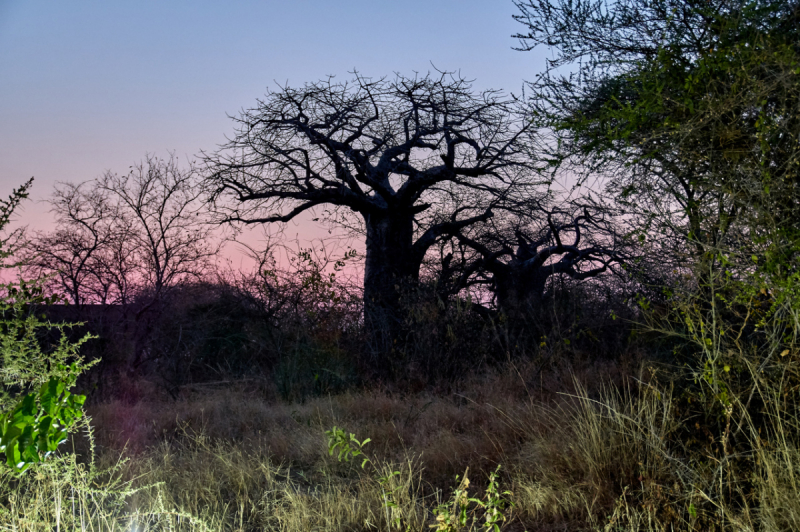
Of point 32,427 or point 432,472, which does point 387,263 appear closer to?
point 432,472

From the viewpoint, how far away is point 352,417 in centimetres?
709

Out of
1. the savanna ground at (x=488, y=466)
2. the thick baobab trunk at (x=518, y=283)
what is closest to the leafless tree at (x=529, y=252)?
the thick baobab trunk at (x=518, y=283)

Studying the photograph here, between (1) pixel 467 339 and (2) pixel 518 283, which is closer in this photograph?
(1) pixel 467 339

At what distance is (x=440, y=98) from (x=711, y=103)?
7.73 metres

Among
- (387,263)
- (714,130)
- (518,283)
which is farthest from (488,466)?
(518,283)

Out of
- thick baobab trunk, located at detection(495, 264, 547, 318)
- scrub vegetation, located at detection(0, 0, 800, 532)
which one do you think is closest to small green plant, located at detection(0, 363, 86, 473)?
scrub vegetation, located at detection(0, 0, 800, 532)

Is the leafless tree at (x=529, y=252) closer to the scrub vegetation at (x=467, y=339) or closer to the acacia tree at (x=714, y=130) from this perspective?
the scrub vegetation at (x=467, y=339)

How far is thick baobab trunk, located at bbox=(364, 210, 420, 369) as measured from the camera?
11.2 metres

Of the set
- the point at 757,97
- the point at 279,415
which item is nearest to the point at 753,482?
A: the point at 757,97

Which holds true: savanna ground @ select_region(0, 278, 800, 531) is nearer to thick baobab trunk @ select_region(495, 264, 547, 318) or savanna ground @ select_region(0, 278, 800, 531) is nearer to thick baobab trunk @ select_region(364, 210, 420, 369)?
thick baobab trunk @ select_region(364, 210, 420, 369)

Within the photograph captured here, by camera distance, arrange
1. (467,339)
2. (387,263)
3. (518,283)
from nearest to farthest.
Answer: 1. (467,339)
2. (387,263)
3. (518,283)

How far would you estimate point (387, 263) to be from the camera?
1246 cm

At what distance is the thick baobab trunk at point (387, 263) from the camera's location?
11188 mm

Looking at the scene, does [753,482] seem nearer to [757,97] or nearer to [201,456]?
[757,97]
